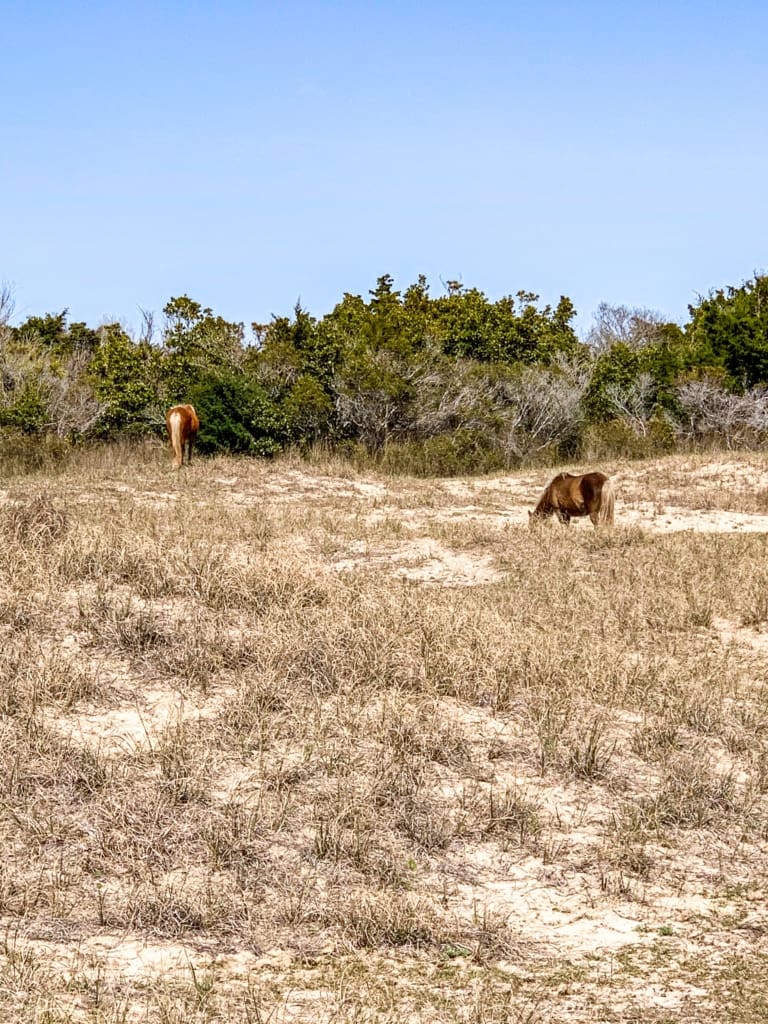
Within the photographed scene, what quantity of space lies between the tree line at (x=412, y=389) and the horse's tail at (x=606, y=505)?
9.06m

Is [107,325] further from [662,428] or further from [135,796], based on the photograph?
[135,796]

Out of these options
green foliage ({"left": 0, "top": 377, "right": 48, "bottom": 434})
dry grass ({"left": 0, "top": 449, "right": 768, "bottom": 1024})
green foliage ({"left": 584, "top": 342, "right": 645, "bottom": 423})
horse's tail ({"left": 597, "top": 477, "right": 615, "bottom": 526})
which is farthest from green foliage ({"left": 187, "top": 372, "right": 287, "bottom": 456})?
dry grass ({"left": 0, "top": 449, "right": 768, "bottom": 1024})

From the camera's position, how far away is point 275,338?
28.4m

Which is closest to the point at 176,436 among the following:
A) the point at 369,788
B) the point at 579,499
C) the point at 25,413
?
the point at 25,413

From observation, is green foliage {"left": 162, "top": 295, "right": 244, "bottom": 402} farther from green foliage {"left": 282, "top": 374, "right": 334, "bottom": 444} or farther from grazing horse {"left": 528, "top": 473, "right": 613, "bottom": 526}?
grazing horse {"left": 528, "top": 473, "right": 613, "bottom": 526}

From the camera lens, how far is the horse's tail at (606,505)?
16188 millimetres

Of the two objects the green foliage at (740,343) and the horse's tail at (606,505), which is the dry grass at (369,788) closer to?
the horse's tail at (606,505)

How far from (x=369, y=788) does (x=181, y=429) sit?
649 inches

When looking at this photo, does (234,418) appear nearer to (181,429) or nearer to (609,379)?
(181,429)

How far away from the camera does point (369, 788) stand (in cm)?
629

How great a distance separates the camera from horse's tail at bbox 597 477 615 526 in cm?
1619

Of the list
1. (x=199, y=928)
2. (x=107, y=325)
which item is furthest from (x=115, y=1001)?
(x=107, y=325)

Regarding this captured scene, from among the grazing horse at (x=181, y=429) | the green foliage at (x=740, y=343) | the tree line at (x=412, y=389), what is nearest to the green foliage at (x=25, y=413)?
the tree line at (x=412, y=389)

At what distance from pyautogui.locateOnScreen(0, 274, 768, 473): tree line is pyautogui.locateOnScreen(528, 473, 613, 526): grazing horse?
27.5 ft
